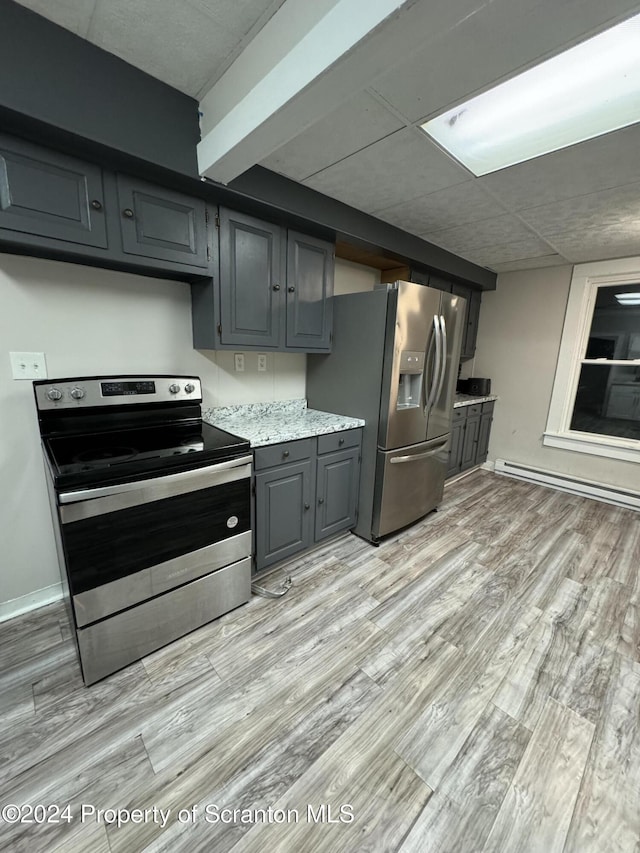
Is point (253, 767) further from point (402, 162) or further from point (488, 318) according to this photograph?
point (488, 318)

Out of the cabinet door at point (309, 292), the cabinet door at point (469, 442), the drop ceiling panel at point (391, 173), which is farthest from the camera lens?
the cabinet door at point (469, 442)

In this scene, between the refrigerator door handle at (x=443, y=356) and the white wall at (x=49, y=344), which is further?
the refrigerator door handle at (x=443, y=356)

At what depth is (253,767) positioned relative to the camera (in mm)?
1146

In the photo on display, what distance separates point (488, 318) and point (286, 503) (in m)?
3.53

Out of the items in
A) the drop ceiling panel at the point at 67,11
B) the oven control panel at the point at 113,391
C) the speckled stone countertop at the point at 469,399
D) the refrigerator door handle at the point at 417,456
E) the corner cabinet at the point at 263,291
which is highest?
the drop ceiling panel at the point at 67,11

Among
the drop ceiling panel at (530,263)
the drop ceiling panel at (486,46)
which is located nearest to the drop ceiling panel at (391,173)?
the drop ceiling panel at (486,46)

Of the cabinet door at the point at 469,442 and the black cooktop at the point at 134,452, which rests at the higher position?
the black cooktop at the point at 134,452

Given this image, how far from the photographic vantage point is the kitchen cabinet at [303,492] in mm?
1932

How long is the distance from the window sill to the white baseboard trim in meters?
4.47

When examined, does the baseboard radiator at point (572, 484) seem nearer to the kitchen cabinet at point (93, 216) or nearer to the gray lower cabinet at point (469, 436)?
the gray lower cabinet at point (469, 436)

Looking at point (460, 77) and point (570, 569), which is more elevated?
point (460, 77)

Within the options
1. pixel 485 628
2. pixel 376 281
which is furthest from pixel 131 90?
pixel 485 628

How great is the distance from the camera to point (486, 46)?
1087 mm

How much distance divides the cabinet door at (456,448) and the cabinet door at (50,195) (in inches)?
128
